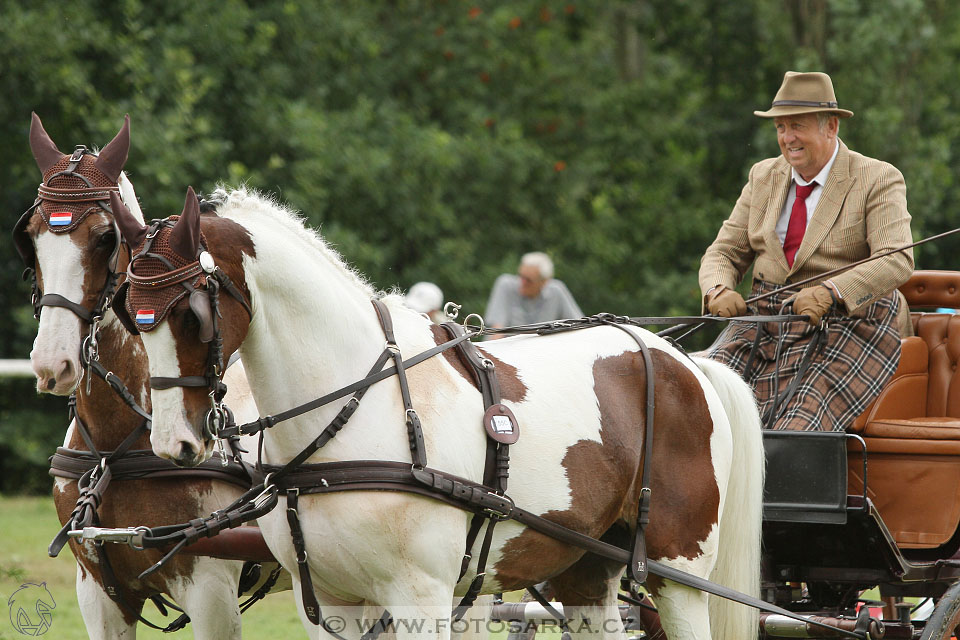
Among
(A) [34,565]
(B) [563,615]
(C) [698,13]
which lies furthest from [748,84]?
(B) [563,615]

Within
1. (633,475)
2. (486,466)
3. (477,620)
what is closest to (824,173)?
(633,475)

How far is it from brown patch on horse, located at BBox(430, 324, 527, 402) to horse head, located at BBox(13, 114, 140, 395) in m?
1.03

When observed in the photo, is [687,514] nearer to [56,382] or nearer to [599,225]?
[56,382]

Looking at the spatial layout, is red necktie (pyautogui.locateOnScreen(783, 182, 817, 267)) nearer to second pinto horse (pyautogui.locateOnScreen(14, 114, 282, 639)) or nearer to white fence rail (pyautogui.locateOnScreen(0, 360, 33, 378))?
second pinto horse (pyautogui.locateOnScreen(14, 114, 282, 639))

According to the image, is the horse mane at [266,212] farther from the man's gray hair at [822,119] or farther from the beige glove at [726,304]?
the man's gray hair at [822,119]

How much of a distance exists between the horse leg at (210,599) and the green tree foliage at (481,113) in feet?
24.4

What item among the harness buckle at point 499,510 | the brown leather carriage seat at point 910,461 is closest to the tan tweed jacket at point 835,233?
the brown leather carriage seat at point 910,461

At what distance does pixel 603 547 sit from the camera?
3.64 m

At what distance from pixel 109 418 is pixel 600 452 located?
161cm

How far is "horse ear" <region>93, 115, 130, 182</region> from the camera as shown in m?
3.75

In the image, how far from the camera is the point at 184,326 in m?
2.98

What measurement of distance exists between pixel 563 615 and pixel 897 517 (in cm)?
133

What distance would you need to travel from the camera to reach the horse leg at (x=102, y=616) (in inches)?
150

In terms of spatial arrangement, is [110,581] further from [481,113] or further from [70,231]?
[481,113]
